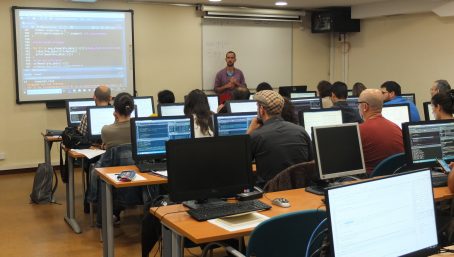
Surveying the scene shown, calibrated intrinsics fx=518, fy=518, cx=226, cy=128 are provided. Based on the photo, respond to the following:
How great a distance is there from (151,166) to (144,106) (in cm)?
257

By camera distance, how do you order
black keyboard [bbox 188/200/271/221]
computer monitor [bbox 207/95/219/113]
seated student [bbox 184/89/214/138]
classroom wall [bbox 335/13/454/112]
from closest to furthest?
black keyboard [bbox 188/200/271/221], seated student [bbox 184/89/214/138], computer monitor [bbox 207/95/219/113], classroom wall [bbox 335/13/454/112]

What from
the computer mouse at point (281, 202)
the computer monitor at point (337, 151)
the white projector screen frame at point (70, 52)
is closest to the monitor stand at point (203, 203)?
the computer mouse at point (281, 202)

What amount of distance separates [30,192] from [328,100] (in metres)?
4.07

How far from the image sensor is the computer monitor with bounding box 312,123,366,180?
3.25m

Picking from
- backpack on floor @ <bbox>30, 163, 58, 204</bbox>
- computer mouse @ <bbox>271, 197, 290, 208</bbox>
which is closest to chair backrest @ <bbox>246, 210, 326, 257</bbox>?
computer mouse @ <bbox>271, 197, 290, 208</bbox>

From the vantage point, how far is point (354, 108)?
19.7ft

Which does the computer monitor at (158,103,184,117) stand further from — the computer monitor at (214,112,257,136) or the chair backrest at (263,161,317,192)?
the chair backrest at (263,161,317,192)

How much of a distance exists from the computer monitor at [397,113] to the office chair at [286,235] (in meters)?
3.41

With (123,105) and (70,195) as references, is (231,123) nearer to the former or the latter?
(123,105)

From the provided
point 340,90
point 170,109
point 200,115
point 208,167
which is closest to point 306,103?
point 340,90

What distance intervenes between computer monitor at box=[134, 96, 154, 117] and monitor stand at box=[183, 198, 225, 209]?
3719 mm

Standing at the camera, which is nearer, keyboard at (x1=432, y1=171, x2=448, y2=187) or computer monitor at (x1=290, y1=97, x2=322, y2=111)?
keyboard at (x1=432, y1=171, x2=448, y2=187)

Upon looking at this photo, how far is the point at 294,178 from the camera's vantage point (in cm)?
346

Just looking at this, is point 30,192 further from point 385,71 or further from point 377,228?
point 385,71
